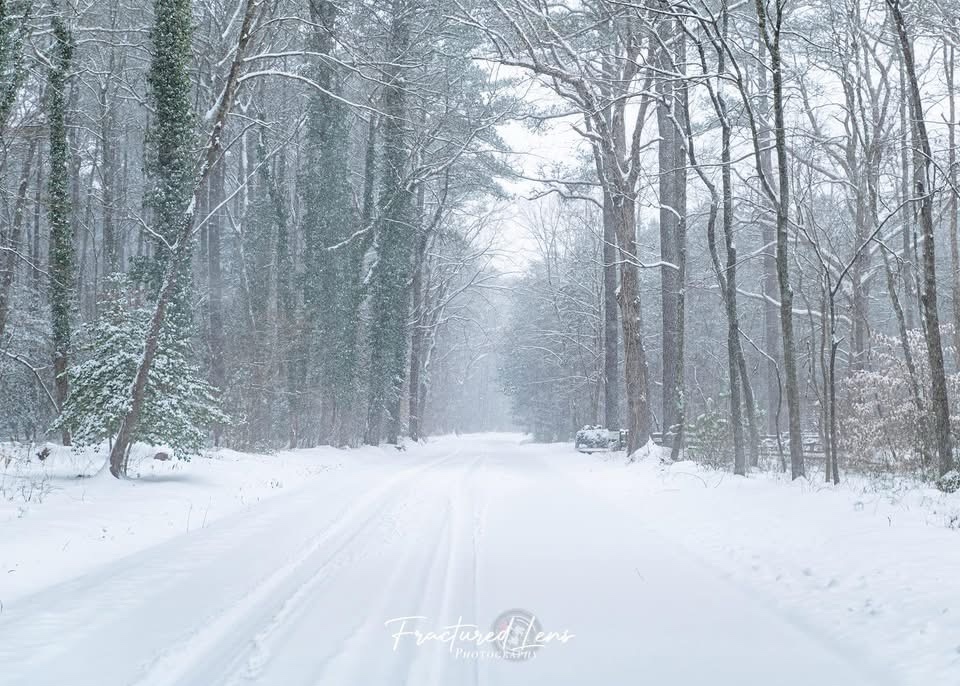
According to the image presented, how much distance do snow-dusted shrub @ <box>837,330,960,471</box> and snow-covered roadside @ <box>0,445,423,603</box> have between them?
37.0 feet

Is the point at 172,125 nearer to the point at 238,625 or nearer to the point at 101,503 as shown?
the point at 101,503

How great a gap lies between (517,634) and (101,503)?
7100 mm

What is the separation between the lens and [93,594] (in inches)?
212

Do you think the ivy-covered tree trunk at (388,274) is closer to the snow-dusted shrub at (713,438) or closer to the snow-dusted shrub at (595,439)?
the snow-dusted shrub at (595,439)

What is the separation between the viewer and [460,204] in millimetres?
32875

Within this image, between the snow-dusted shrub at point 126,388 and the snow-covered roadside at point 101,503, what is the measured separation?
2.34 feet

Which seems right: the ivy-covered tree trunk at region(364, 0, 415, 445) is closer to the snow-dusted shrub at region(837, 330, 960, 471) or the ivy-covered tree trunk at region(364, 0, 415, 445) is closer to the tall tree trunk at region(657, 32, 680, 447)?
the tall tree trunk at region(657, 32, 680, 447)

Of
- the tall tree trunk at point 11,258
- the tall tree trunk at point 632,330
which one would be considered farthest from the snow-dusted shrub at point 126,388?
the tall tree trunk at point 632,330

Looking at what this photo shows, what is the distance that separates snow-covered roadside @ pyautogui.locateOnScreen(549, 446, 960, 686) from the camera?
4.27m

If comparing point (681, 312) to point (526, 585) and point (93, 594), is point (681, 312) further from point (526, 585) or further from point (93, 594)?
point (93, 594)

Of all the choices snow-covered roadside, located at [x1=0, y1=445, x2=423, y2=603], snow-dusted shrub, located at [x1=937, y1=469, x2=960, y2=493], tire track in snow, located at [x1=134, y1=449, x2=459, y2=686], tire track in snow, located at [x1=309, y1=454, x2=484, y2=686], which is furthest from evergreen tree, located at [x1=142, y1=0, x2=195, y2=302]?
snow-dusted shrub, located at [x1=937, y1=469, x2=960, y2=493]

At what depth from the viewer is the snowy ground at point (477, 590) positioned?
3.97 meters

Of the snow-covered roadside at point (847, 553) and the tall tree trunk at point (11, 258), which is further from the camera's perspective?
the tall tree trunk at point (11, 258)

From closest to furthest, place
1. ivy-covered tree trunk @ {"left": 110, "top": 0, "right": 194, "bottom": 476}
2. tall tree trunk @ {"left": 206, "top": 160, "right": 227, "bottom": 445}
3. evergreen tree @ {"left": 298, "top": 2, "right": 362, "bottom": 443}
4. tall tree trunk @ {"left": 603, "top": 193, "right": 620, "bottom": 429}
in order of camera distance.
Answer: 1. ivy-covered tree trunk @ {"left": 110, "top": 0, "right": 194, "bottom": 476}
2. tall tree trunk @ {"left": 206, "top": 160, "right": 227, "bottom": 445}
3. evergreen tree @ {"left": 298, "top": 2, "right": 362, "bottom": 443}
4. tall tree trunk @ {"left": 603, "top": 193, "right": 620, "bottom": 429}
